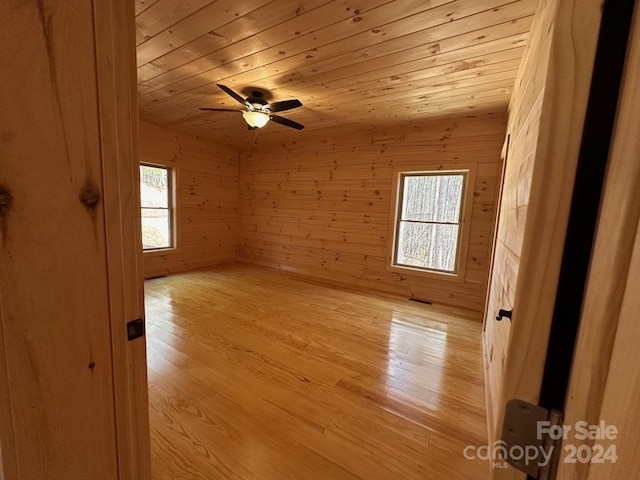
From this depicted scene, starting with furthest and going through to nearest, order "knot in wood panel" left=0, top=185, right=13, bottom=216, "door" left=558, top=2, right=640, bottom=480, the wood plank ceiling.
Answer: the wood plank ceiling, "knot in wood panel" left=0, top=185, right=13, bottom=216, "door" left=558, top=2, right=640, bottom=480

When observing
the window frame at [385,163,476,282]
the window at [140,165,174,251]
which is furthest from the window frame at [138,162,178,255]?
the window frame at [385,163,476,282]

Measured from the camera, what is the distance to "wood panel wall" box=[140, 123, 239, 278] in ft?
14.6

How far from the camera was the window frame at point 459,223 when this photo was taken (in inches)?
135

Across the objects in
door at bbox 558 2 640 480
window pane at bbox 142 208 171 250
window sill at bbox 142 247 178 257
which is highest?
door at bbox 558 2 640 480

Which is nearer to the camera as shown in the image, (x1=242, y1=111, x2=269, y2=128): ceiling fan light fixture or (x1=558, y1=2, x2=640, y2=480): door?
(x1=558, y1=2, x2=640, y2=480): door

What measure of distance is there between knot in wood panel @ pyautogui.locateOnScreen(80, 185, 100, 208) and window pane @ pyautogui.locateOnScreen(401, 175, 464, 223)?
3.86 metres

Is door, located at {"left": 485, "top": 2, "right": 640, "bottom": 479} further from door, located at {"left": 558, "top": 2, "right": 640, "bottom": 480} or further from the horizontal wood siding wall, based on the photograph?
the horizontal wood siding wall

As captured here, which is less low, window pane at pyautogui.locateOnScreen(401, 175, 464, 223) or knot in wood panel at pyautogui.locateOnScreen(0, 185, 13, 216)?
window pane at pyautogui.locateOnScreen(401, 175, 464, 223)

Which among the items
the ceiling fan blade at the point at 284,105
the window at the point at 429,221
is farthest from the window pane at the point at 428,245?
the ceiling fan blade at the point at 284,105

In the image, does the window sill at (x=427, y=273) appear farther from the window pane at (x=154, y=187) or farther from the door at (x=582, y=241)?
the window pane at (x=154, y=187)

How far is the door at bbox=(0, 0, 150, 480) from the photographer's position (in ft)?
1.61

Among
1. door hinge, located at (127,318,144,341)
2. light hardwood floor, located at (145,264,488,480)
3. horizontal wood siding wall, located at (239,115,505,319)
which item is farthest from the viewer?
horizontal wood siding wall, located at (239,115,505,319)

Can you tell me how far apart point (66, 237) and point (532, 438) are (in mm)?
933

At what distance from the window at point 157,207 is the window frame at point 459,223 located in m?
3.94
